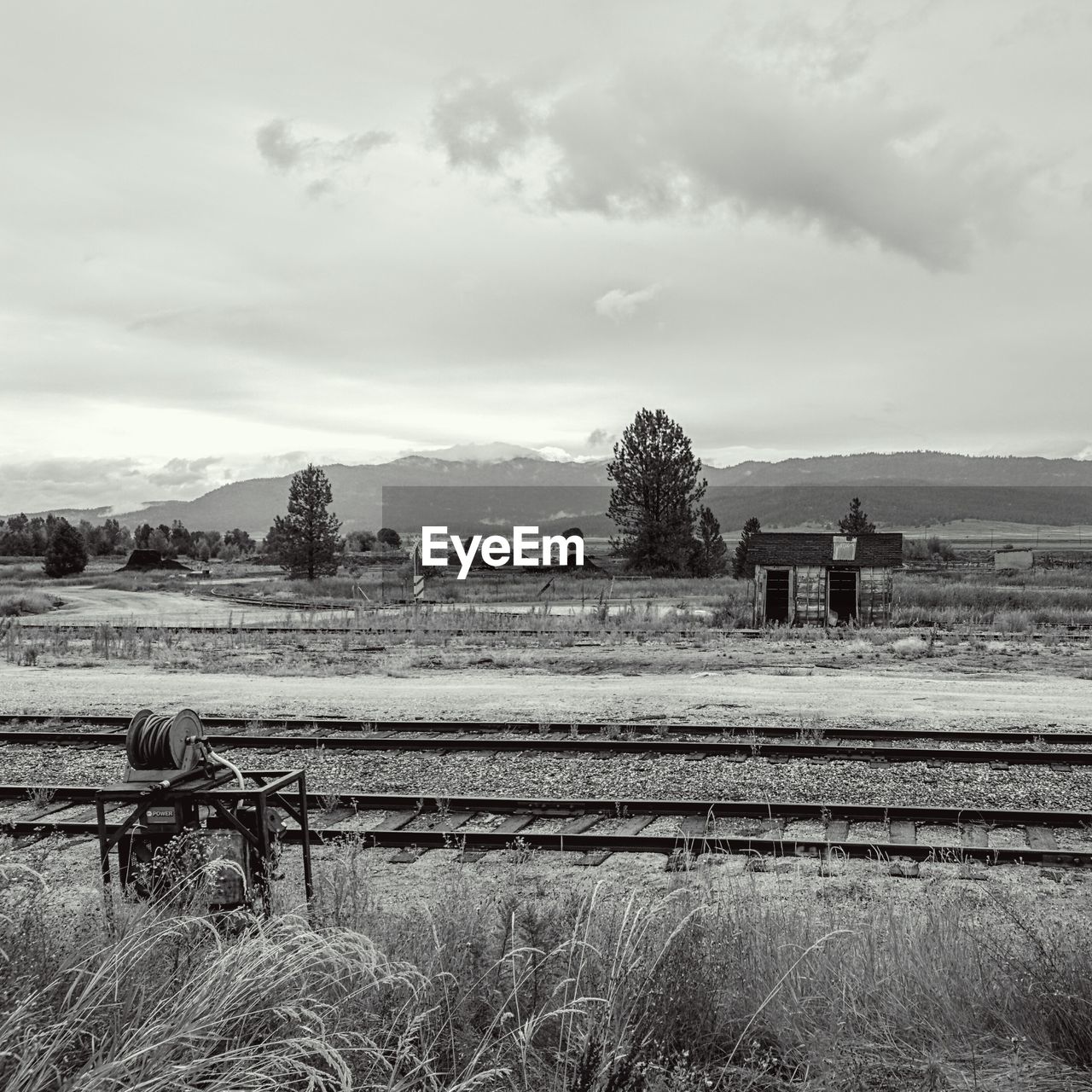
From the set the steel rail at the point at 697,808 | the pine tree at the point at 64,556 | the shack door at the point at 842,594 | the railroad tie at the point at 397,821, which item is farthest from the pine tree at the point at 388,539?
the railroad tie at the point at 397,821

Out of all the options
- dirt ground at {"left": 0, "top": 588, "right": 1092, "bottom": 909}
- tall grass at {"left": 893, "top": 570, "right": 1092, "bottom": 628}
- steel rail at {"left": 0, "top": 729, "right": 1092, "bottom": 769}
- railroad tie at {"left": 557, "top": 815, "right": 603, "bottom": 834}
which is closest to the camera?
dirt ground at {"left": 0, "top": 588, "right": 1092, "bottom": 909}

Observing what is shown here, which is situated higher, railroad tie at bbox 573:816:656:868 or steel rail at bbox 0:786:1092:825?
steel rail at bbox 0:786:1092:825

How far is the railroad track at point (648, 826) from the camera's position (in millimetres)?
8539

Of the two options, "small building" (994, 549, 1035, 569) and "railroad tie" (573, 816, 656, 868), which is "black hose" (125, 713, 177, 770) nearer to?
"railroad tie" (573, 816, 656, 868)

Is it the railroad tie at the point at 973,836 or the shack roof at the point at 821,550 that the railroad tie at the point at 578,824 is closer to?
the railroad tie at the point at 973,836

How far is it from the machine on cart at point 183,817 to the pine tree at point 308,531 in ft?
201

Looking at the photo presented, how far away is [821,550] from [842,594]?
5.88 ft

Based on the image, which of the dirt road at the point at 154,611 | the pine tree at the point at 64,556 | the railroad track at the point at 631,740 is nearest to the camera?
the railroad track at the point at 631,740

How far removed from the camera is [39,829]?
9.42 m

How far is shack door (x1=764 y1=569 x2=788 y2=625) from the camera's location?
112ft

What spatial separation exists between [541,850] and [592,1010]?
14.6 feet

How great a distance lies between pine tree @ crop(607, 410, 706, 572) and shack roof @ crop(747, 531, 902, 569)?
104 ft

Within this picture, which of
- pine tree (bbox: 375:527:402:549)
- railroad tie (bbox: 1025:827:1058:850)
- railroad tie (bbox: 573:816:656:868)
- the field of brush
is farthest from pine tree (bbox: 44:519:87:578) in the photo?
railroad tie (bbox: 1025:827:1058:850)

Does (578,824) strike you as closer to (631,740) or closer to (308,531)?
(631,740)
